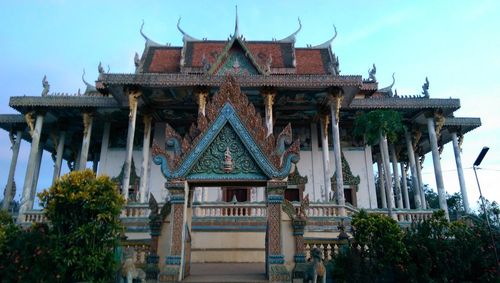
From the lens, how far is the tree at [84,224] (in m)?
4.72

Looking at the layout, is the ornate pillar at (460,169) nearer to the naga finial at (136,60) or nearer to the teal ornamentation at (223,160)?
the teal ornamentation at (223,160)

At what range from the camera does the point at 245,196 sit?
50.5 feet

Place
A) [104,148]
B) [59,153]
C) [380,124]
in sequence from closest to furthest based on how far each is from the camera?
[380,124], [59,153], [104,148]

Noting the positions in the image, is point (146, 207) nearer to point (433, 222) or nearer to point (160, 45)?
point (433, 222)

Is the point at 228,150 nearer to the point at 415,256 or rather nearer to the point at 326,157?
the point at 415,256

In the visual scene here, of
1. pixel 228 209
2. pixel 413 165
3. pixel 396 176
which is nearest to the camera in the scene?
pixel 228 209

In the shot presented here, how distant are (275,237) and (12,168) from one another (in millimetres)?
14356

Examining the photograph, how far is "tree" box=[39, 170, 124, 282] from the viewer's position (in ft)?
15.5

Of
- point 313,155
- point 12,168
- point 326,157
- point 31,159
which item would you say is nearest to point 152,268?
point 326,157

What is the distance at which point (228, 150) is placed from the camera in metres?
5.33

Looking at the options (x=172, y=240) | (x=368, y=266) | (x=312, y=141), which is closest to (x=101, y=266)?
(x=172, y=240)

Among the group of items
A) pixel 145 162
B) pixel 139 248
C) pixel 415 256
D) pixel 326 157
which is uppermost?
pixel 326 157

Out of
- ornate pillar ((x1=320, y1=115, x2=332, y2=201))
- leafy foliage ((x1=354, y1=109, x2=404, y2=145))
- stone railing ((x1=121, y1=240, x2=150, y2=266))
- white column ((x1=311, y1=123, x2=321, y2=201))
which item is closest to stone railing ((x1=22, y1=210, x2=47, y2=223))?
stone railing ((x1=121, y1=240, x2=150, y2=266))

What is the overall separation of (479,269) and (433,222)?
0.89 meters
